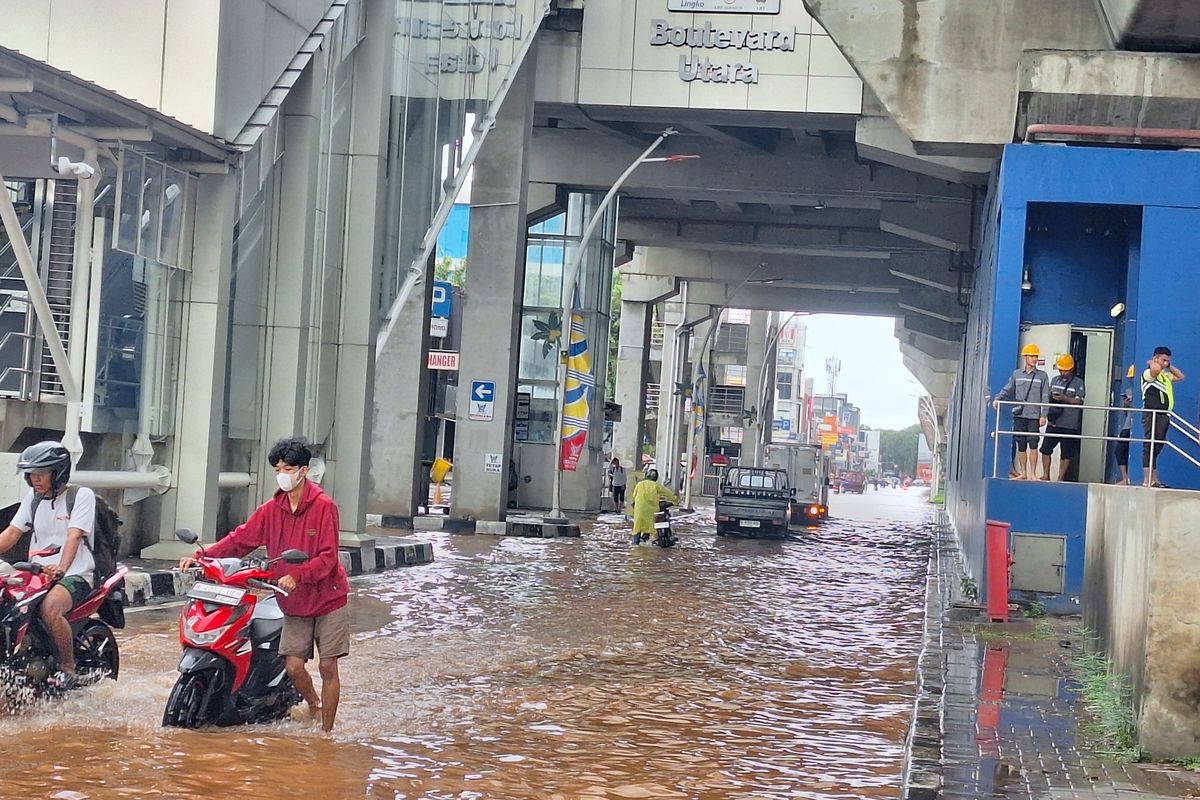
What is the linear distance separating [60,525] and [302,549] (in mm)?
1391

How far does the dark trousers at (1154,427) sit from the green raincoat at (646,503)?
10.2 metres

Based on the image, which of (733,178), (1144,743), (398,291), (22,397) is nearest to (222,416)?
(22,397)

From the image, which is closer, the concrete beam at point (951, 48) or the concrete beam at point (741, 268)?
the concrete beam at point (951, 48)

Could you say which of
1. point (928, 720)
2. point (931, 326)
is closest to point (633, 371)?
point (931, 326)

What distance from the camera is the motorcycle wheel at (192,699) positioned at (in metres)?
8.09

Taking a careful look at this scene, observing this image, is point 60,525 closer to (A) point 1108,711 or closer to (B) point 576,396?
(A) point 1108,711

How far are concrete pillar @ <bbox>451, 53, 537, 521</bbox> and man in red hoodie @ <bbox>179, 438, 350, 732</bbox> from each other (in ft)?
72.2

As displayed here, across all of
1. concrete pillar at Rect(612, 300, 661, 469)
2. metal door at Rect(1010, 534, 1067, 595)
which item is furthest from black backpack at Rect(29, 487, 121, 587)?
concrete pillar at Rect(612, 300, 661, 469)

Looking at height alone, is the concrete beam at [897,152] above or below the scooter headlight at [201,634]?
above

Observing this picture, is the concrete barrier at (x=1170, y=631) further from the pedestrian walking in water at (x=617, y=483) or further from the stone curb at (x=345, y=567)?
the pedestrian walking in water at (x=617, y=483)

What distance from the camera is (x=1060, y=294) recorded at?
866 inches

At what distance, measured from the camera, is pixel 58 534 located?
855 centimetres

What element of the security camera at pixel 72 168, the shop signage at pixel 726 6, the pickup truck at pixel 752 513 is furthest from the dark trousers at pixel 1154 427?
the pickup truck at pixel 752 513

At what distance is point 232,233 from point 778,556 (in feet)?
45.1
